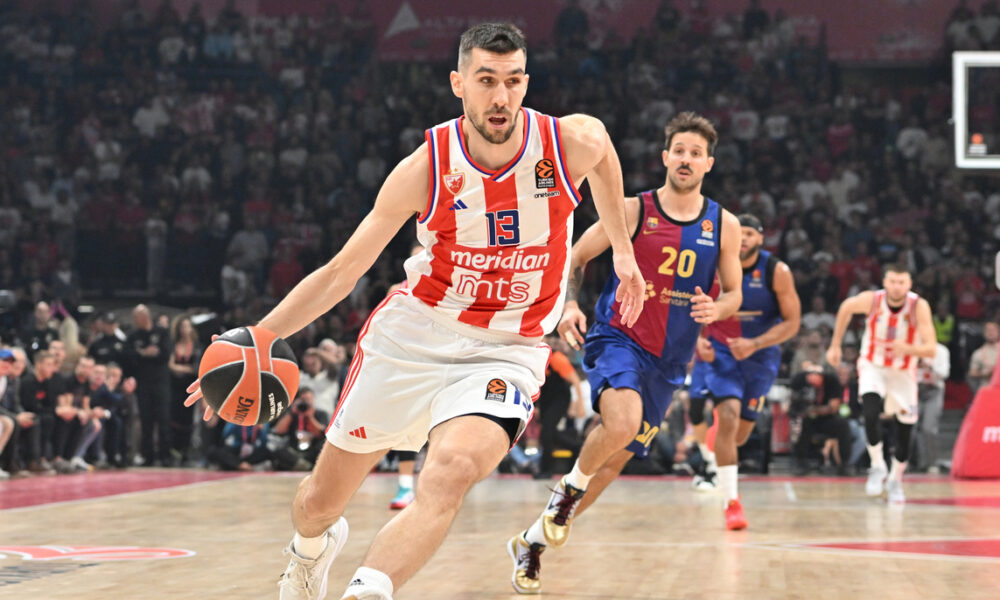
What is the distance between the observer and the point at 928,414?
14.1 m

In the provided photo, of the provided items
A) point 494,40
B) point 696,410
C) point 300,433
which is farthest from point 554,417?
point 494,40

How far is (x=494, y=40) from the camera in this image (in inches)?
152

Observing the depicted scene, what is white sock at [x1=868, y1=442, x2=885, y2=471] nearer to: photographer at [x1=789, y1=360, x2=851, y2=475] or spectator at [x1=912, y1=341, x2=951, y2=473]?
photographer at [x1=789, y1=360, x2=851, y2=475]

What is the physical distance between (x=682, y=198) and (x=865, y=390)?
16.3ft

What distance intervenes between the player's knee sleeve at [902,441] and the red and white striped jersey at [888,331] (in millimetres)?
542

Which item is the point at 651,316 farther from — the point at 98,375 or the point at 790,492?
Answer: the point at 98,375

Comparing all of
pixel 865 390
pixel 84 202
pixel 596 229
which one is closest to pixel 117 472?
pixel 84 202

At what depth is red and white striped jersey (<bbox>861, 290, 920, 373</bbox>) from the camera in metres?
10.9

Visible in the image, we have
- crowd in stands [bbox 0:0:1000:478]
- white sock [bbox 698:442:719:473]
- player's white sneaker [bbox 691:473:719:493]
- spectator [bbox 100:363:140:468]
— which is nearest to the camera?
player's white sneaker [bbox 691:473:719:493]

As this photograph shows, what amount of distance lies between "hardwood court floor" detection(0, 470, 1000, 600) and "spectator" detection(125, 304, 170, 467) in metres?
3.05

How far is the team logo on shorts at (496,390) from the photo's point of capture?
12.4ft

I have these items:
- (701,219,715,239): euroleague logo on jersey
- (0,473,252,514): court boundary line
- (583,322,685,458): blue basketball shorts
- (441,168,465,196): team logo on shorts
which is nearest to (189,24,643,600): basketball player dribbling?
(441,168,465,196): team logo on shorts

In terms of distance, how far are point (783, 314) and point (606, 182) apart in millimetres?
5220

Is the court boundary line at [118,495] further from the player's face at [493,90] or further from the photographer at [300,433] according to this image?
the player's face at [493,90]
